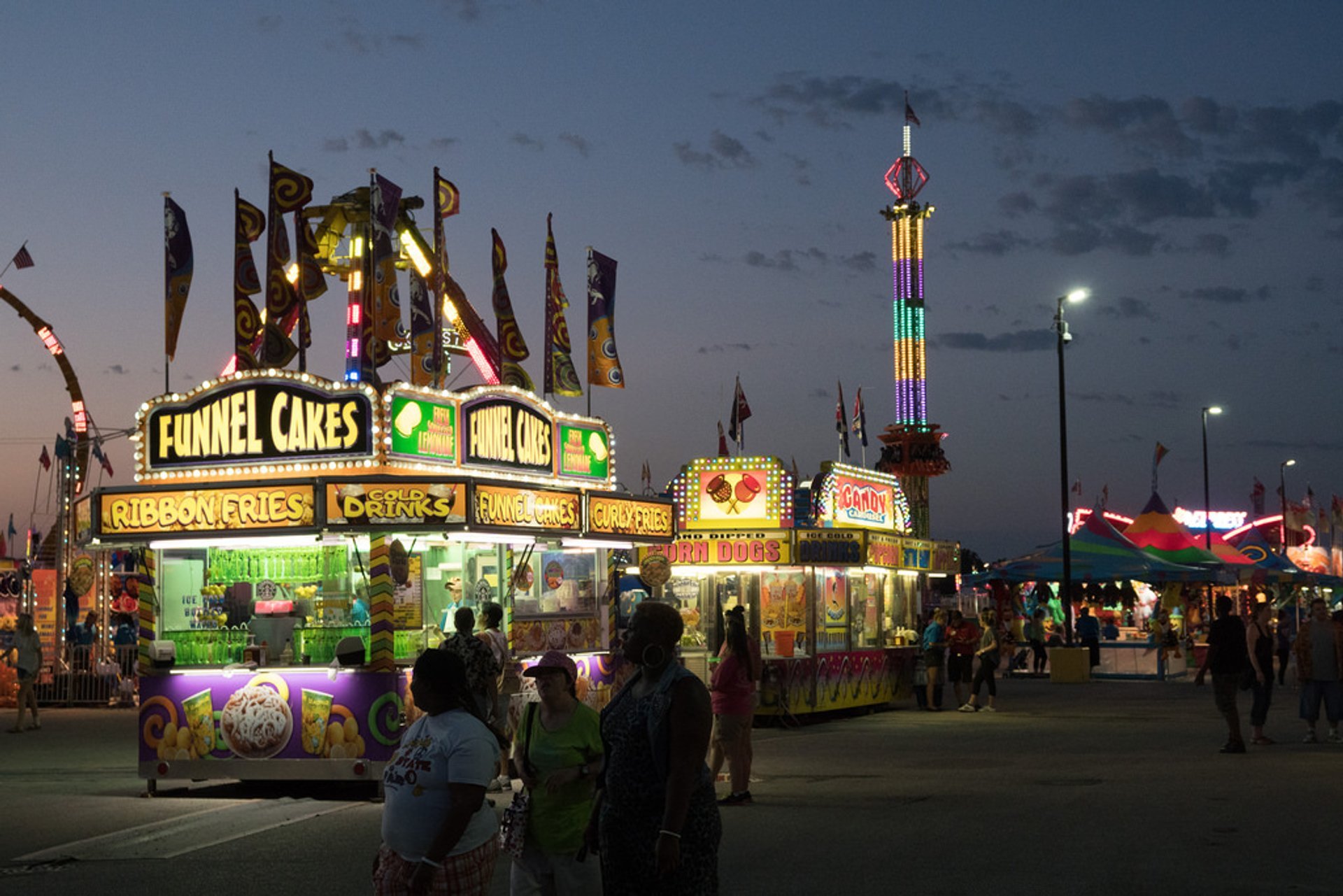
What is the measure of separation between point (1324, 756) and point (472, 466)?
963 centimetres

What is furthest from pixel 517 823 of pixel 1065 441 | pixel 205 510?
pixel 1065 441

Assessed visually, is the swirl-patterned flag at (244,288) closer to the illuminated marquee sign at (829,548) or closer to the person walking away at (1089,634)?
the illuminated marquee sign at (829,548)

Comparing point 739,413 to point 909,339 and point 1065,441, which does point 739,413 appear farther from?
point 909,339

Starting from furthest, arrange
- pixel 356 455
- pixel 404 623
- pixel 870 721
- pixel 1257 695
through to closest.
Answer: pixel 870 721
pixel 1257 695
pixel 404 623
pixel 356 455

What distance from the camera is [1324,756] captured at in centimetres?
1731

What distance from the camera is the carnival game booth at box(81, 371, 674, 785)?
15.2 meters

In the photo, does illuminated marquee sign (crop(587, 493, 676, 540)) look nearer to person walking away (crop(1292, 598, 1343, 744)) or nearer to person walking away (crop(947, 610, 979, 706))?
person walking away (crop(947, 610, 979, 706))

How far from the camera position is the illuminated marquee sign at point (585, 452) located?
18.6 metres

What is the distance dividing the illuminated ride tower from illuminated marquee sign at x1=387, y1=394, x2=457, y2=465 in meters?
49.7

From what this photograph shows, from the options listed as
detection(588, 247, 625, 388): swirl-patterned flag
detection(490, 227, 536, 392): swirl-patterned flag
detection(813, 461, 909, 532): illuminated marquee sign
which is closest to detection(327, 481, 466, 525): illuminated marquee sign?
detection(490, 227, 536, 392): swirl-patterned flag

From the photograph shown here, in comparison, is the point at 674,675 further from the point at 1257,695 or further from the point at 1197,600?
the point at 1197,600

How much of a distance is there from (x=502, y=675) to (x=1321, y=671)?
1035 centimetres

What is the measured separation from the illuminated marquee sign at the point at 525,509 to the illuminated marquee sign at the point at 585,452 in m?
0.69

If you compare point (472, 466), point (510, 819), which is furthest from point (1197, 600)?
point (510, 819)
